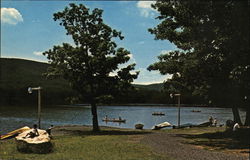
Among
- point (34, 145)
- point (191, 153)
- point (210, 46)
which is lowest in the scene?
point (191, 153)

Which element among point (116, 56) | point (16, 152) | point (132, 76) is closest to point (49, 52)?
point (116, 56)

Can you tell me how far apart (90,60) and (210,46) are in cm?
1662

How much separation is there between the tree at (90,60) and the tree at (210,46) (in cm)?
593

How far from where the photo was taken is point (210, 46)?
25359 millimetres

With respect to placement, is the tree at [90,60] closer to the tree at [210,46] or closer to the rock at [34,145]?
the tree at [210,46]

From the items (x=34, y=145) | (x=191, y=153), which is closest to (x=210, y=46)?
(x=191, y=153)

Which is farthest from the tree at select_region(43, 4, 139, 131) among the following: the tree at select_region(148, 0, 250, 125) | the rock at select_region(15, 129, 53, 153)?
the rock at select_region(15, 129, 53, 153)

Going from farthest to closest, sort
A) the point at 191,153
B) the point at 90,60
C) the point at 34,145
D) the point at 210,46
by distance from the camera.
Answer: the point at 90,60, the point at 210,46, the point at 191,153, the point at 34,145

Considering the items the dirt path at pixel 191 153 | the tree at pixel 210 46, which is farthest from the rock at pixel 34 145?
the tree at pixel 210 46

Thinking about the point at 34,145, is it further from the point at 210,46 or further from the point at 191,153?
the point at 210,46

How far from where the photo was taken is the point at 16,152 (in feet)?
66.1

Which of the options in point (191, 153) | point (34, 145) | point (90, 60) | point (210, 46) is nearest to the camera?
point (34, 145)

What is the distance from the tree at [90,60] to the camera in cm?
3741

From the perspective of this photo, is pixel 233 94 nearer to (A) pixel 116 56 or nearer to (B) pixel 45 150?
(A) pixel 116 56
